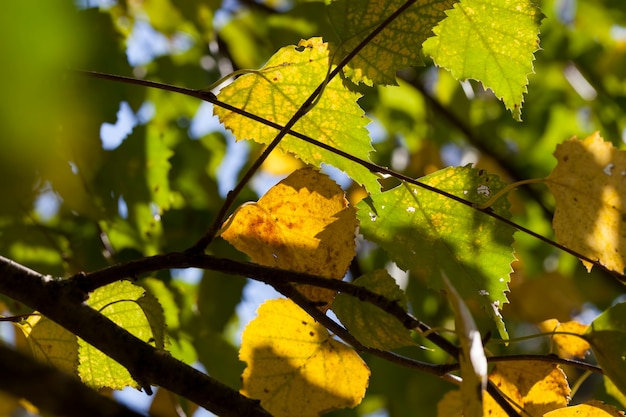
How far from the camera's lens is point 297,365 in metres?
0.75

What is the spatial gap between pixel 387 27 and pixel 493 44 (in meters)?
0.16

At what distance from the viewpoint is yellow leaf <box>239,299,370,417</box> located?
0.74m

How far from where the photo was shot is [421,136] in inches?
79.0

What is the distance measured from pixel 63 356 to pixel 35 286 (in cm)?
16

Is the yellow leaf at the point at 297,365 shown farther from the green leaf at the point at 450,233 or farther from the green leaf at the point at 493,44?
the green leaf at the point at 493,44

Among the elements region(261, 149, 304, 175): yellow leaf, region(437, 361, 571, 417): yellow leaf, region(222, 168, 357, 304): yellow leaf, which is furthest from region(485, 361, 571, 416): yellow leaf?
region(261, 149, 304, 175): yellow leaf

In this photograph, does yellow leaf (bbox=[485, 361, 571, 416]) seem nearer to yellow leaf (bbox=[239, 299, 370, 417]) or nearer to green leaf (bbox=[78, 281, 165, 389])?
yellow leaf (bbox=[239, 299, 370, 417])

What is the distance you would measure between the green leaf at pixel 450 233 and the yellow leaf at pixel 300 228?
0.04m

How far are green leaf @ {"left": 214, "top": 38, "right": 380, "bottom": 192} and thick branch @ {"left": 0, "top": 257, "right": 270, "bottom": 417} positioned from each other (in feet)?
0.83

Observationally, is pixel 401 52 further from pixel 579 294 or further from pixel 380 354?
pixel 579 294

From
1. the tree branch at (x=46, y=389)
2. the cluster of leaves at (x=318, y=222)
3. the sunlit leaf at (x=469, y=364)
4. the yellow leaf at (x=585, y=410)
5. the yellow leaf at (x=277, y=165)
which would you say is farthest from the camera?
the yellow leaf at (x=277, y=165)

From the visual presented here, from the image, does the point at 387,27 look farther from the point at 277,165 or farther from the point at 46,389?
the point at 277,165

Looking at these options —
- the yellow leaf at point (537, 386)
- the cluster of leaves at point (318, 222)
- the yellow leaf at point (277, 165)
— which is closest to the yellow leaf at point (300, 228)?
the cluster of leaves at point (318, 222)

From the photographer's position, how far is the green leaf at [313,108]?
0.70 metres
